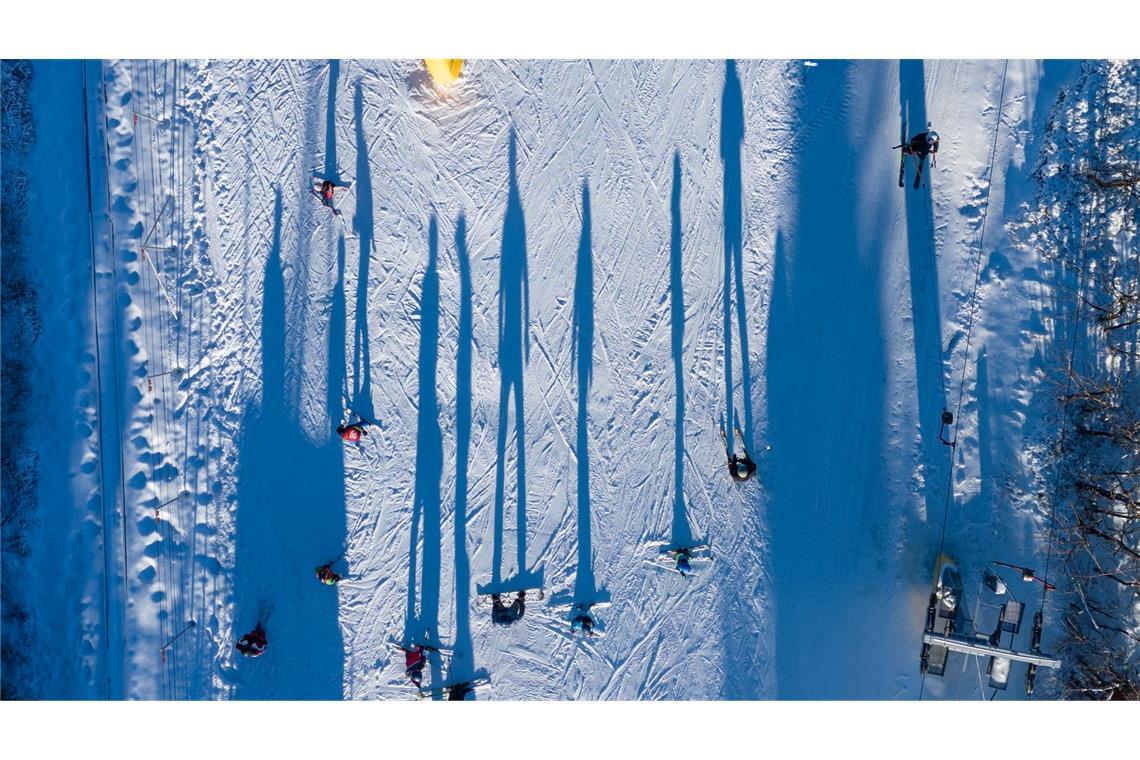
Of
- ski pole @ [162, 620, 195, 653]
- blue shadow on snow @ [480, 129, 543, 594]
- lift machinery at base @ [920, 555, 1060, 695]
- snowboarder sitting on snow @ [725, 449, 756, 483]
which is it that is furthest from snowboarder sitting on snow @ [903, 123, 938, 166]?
ski pole @ [162, 620, 195, 653]

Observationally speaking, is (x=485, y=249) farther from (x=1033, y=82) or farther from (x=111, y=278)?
(x=1033, y=82)

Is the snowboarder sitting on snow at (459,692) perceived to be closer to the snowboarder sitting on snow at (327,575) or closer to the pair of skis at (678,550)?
the snowboarder sitting on snow at (327,575)

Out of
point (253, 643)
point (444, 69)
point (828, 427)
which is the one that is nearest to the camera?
point (444, 69)

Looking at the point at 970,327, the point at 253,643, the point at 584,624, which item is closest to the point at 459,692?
the point at 584,624

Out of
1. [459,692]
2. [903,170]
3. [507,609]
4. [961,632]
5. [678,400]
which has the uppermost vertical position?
[903,170]

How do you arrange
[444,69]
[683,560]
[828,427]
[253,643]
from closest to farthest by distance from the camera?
[444,69], [253,643], [683,560], [828,427]

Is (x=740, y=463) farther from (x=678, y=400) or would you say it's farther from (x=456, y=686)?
(x=456, y=686)

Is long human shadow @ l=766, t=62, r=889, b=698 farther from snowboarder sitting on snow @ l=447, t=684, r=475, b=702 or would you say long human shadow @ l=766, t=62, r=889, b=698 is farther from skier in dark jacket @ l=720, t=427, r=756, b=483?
snowboarder sitting on snow @ l=447, t=684, r=475, b=702

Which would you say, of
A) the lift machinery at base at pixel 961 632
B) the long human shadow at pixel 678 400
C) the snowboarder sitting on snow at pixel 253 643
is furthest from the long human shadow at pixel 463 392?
the lift machinery at base at pixel 961 632

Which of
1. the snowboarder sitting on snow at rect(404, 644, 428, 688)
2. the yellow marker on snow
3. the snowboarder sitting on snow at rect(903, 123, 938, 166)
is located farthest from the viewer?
the snowboarder sitting on snow at rect(404, 644, 428, 688)
